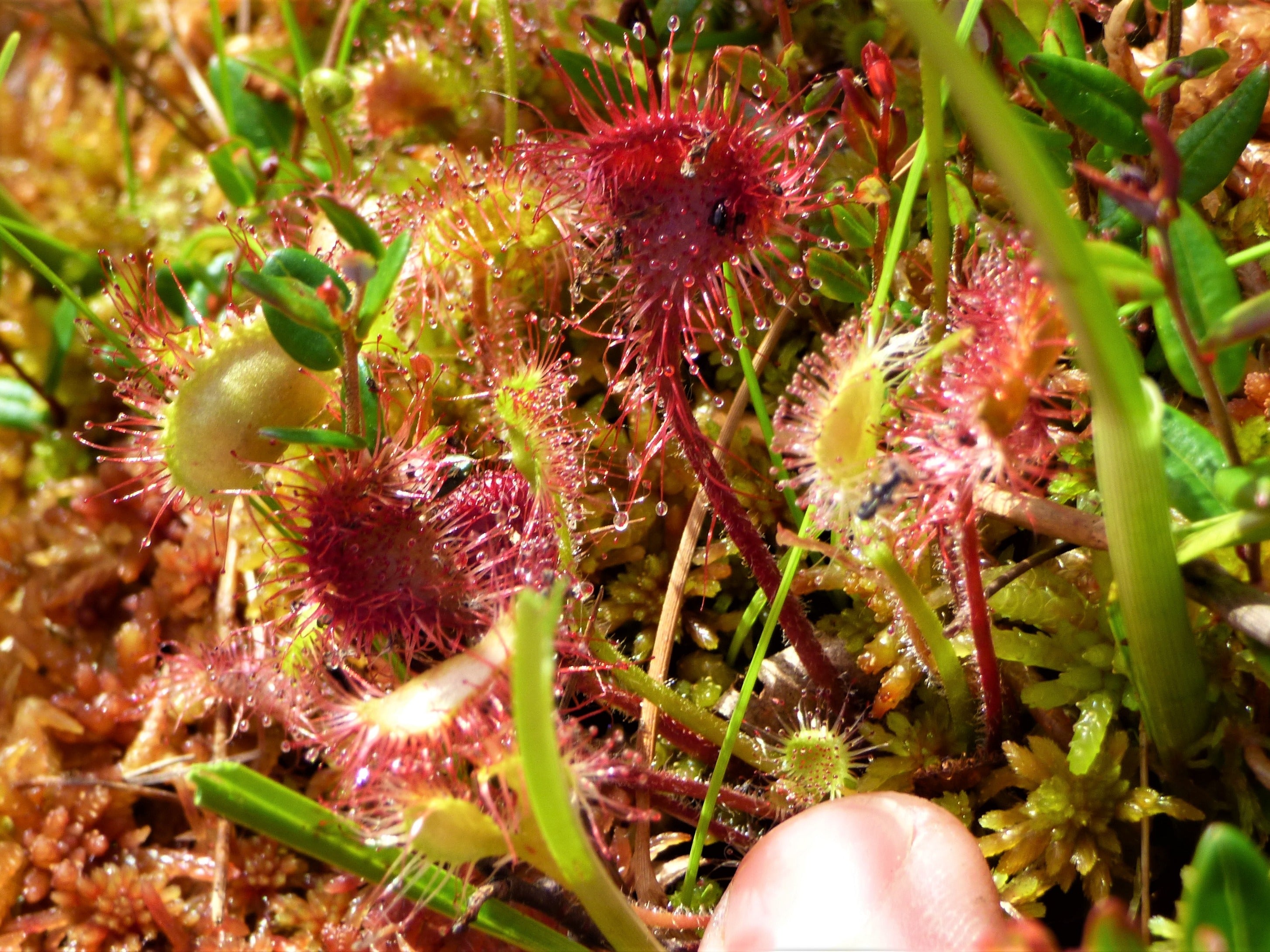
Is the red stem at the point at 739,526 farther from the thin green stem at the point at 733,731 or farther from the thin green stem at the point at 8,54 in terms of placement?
the thin green stem at the point at 8,54

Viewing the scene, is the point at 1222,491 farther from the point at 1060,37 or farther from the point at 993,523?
the point at 1060,37

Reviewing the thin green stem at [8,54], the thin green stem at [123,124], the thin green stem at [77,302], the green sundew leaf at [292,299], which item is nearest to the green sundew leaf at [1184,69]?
the green sundew leaf at [292,299]

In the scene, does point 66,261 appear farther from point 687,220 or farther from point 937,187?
point 937,187

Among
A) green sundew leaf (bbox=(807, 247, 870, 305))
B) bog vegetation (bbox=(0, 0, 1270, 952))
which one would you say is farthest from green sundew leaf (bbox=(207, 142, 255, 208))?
green sundew leaf (bbox=(807, 247, 870, 305))

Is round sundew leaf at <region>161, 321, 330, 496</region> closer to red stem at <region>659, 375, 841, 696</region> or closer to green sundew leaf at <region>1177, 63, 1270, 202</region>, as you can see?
red stem at <region>659, 375, 841, 696</region>

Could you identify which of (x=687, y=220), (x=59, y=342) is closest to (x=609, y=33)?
(x=687, y=220)

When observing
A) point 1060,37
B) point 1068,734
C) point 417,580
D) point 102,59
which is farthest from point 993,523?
point 102,59
